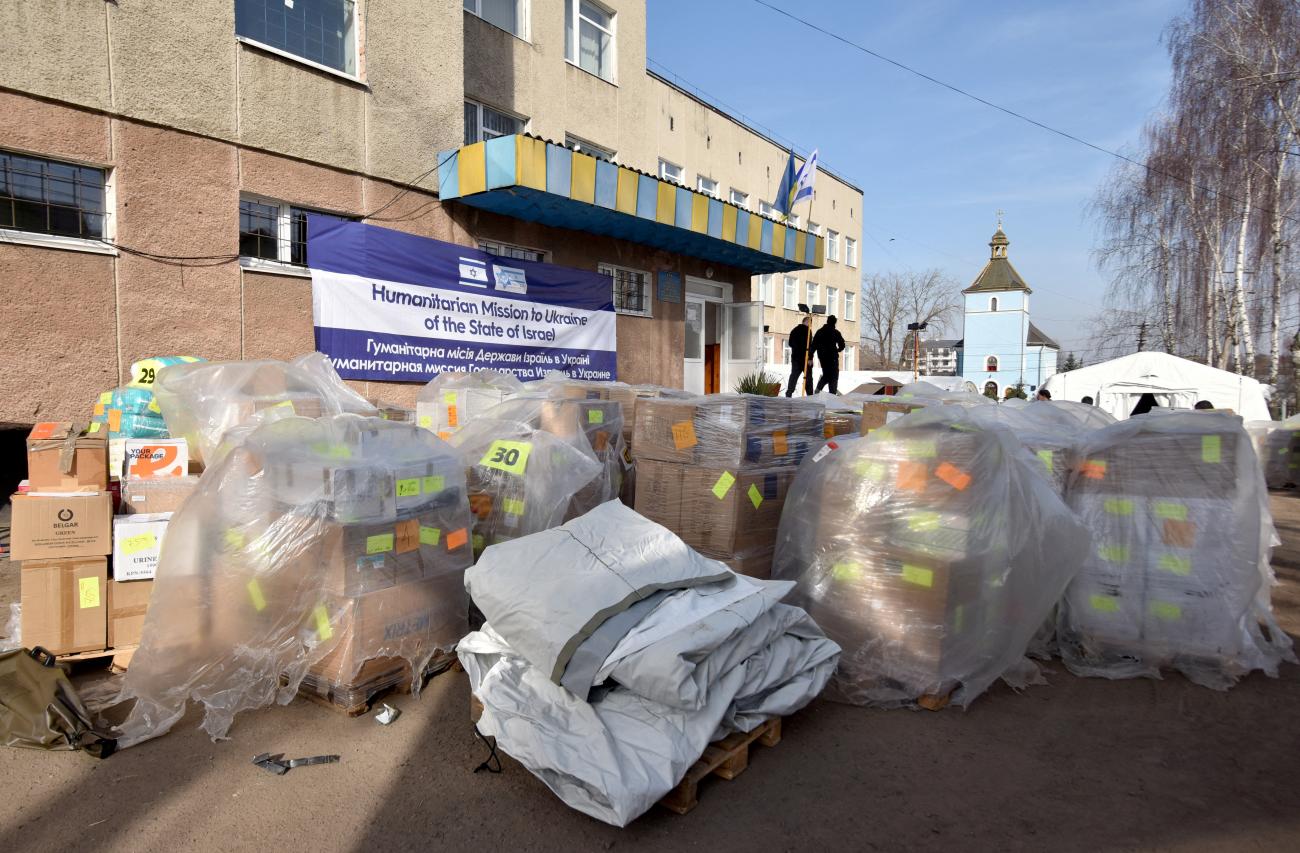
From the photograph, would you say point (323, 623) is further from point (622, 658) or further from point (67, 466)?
point (67, 466)

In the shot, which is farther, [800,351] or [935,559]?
[800,351]

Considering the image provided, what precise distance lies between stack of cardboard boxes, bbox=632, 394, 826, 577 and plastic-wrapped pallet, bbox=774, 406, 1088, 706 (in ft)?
1.83

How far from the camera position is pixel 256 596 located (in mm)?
3102

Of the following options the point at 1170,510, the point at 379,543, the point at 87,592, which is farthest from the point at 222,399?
the point at 1170,510

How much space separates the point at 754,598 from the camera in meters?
2.91

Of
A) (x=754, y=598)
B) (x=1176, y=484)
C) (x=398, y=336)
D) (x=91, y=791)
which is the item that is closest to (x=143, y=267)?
(x=398, y=336)

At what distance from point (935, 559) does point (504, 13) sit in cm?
1024

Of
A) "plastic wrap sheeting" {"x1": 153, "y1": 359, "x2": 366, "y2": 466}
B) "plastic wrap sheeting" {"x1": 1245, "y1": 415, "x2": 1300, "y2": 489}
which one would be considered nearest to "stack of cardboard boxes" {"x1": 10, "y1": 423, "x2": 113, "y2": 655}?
"plastic wrap sheeting" {"x1": 153, "y1": 359, "x2": 366, "y2": 466}

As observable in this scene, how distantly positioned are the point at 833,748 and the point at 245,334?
6.62 metres

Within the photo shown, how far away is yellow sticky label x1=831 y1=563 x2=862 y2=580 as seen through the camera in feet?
11.6

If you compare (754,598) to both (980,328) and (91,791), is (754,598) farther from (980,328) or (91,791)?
(980,328)

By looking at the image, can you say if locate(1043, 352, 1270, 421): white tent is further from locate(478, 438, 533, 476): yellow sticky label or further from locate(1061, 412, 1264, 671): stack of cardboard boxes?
locate(478, 438, 533, 476): yellow sticky label

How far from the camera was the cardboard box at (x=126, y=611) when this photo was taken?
354 cm

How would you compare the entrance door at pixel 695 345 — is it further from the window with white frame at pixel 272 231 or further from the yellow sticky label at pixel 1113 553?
the yellow sticky label at pixel 1113 553
